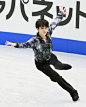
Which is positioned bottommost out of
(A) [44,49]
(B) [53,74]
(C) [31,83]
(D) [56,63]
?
(C) [31,83]

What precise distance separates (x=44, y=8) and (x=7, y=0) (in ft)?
3.73

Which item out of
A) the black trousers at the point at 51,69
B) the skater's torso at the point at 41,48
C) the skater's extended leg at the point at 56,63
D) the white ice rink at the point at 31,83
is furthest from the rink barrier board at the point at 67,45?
the skater's torso at the point at 41,48

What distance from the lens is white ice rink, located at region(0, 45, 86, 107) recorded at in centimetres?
497

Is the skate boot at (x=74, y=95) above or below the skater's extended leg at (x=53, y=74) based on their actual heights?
below

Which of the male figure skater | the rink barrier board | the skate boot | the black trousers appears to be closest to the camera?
the male figure skater

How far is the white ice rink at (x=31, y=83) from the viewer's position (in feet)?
16.3

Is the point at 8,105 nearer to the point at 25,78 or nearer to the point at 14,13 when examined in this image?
the point at 25,78

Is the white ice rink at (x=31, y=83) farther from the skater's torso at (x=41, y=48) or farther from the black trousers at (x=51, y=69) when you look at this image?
the skater's torso at (x=41, y=48)

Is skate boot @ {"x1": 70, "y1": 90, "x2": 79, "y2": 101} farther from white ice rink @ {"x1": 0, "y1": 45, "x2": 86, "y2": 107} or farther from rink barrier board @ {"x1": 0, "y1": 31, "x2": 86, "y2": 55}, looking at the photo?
rink barrier board @ {"x1": 0, "y1": 31, "x2": 86, "y2": 55}

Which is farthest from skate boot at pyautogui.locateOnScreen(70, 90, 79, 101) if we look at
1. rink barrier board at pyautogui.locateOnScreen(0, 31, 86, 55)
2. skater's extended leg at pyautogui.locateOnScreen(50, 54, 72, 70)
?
rink barrier board at pyautogui.locateOnScreen(0, 31, 86, 55)

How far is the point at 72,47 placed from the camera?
335 inches

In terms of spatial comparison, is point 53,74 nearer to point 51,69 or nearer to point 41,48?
point 51,69

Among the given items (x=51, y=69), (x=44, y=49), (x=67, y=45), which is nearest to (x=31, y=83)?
(x=51, y=69)

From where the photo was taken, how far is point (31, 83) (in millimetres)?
5965
